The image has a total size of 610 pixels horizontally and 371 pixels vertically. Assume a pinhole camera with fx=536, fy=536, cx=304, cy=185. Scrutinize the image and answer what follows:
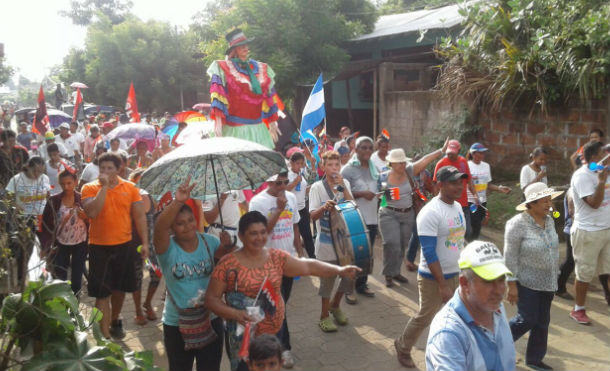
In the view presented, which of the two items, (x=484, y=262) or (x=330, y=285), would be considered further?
(x=330, y=285)

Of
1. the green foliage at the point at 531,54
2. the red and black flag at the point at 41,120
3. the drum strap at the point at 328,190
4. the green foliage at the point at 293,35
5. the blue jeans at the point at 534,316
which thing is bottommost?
the blue jeans at the point at 534,316

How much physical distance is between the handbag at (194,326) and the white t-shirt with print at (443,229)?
1.81 metres

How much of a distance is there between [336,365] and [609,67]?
21.9 ft

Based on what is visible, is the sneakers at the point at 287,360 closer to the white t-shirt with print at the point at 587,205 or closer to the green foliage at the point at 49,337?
the green foliage at the point at 49,337

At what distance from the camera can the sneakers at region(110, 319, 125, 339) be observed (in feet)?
16.9

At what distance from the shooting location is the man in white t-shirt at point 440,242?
423 centimetres

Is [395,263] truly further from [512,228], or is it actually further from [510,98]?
[510,98]

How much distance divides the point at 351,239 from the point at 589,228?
2745 millimetres

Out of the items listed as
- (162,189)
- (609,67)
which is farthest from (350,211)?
(609,67)

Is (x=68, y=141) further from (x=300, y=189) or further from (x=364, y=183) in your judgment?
(x=364, y=183)

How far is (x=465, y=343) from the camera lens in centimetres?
243

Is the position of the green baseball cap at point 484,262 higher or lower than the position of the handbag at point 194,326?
higher

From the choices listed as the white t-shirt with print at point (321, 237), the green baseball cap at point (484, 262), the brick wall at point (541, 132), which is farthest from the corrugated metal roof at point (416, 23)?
the green baseball cap at point (484, 262)

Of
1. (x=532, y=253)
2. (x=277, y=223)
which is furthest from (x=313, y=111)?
(x=532, y=253)
